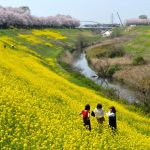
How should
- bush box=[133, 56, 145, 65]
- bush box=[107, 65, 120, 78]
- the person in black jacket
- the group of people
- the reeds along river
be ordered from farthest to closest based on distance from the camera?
bush box=[133, 56, 145, 65]
bush box=[107, 65, 120, 78]
the reeds along river
the person in black jacket
the group of people

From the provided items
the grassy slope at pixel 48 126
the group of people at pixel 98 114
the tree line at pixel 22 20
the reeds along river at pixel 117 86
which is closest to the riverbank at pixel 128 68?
the reeds along river at pixel 117 86

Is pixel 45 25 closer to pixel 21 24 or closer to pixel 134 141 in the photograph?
pixel 21 24

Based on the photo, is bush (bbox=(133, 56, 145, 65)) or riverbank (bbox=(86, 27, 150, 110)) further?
bush (bbox=(133, 56, 145, 65))

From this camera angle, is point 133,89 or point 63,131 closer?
point 63,131

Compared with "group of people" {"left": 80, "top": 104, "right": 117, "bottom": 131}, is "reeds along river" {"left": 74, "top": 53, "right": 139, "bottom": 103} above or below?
below

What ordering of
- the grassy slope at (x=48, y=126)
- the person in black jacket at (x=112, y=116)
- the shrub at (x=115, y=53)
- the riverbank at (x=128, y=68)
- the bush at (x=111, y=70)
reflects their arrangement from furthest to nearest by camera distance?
the shrub at (x=115, y=53)
the bush at (x=111, y=70)
the riverbank at (x=128, y=68)
the person in black jacket at (x=112, y=116)
the grassy slope at (x=48, y=126)

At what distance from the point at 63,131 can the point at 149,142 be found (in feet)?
24.5

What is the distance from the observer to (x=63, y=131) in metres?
24.4

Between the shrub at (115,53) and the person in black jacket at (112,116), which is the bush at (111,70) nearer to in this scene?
the shrub at (115,53)

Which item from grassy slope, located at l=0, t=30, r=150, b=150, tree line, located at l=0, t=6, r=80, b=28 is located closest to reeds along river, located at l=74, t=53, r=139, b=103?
grassy slope, located at l=0, t=30, r=150, b=150

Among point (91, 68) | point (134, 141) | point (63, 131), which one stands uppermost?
point (63, 131)

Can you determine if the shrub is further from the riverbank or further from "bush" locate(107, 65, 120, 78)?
"bush" locate(107, 65, 120, 78)

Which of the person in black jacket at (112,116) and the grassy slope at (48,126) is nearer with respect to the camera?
the grassy slope at (48,126)

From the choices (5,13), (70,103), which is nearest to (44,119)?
(70,103)
